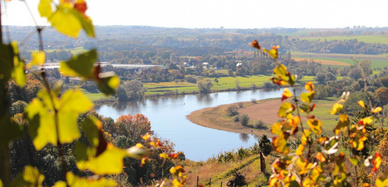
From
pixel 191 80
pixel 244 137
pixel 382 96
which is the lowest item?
pixel 244 137

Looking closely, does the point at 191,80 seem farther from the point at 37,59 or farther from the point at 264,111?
the point at 37,59

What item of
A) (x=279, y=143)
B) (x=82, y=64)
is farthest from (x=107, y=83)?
(x=279, y=143)

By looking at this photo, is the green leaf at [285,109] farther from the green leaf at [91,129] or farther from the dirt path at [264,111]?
the dirt path at [264,111]

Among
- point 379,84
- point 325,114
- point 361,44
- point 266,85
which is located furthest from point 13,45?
point 361,44

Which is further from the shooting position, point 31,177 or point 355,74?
point 355,74

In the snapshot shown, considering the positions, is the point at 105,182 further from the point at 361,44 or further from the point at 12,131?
the point at 361,44

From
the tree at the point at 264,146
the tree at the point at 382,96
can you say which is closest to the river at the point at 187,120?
the tree at the point at 382,96
